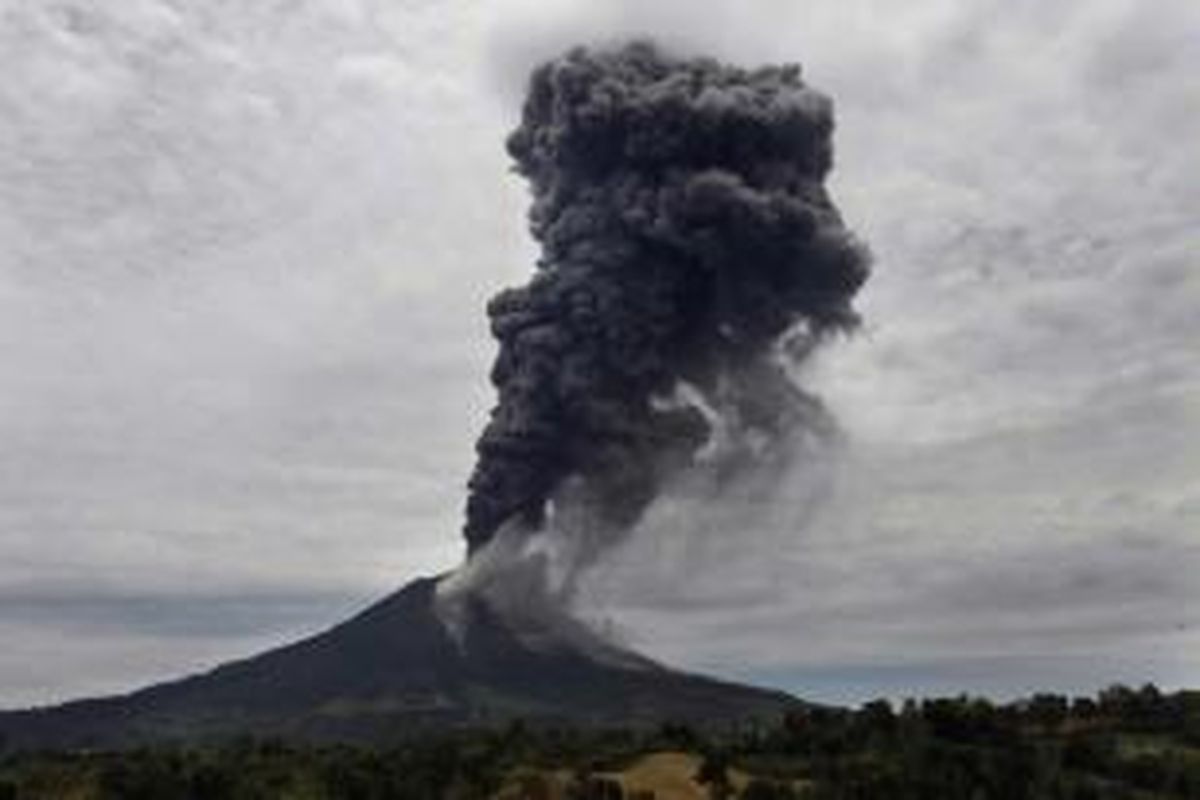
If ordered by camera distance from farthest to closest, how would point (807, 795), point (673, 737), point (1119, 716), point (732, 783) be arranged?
point (1119, 716), point (673, 737), point (732, 783), point (807, 795)

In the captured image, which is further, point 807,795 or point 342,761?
point 342,761

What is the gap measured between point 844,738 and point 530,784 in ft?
95.5

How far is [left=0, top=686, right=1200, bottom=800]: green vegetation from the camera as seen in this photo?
109375mm

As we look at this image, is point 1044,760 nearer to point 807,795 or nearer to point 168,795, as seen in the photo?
point 807,795

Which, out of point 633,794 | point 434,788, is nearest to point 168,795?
point 434,788

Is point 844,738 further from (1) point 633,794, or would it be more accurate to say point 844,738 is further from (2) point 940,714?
(1) point 633,794

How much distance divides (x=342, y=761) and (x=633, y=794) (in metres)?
26.1

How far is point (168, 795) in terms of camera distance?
10975cm

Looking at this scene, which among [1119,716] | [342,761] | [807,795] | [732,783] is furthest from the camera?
[1119,716]

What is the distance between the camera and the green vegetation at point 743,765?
10938 centimetres

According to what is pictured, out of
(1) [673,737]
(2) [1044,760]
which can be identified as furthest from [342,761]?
(2) [1044,760]

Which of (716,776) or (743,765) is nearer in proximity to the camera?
(716,776)

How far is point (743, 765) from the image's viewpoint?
393 ft

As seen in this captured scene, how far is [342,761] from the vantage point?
410 feet
